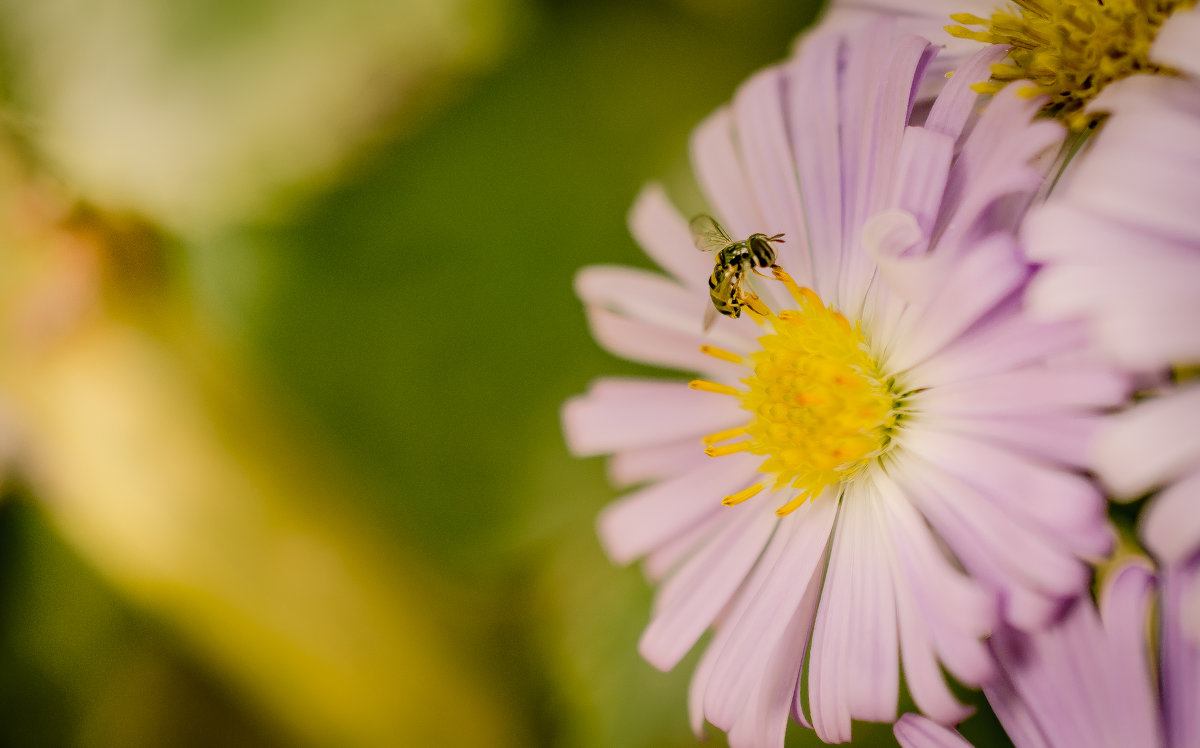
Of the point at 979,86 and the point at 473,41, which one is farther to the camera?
the point at 473,41

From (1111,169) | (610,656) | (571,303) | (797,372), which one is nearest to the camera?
(1111,169)

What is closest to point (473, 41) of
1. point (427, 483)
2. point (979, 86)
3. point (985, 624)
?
point (427, 483)

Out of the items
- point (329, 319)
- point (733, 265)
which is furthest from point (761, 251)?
point (329, 319)

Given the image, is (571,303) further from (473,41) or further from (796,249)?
(796,249)

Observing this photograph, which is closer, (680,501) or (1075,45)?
(1075,45)

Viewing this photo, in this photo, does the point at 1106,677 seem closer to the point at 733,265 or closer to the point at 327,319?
the point at 733,265
